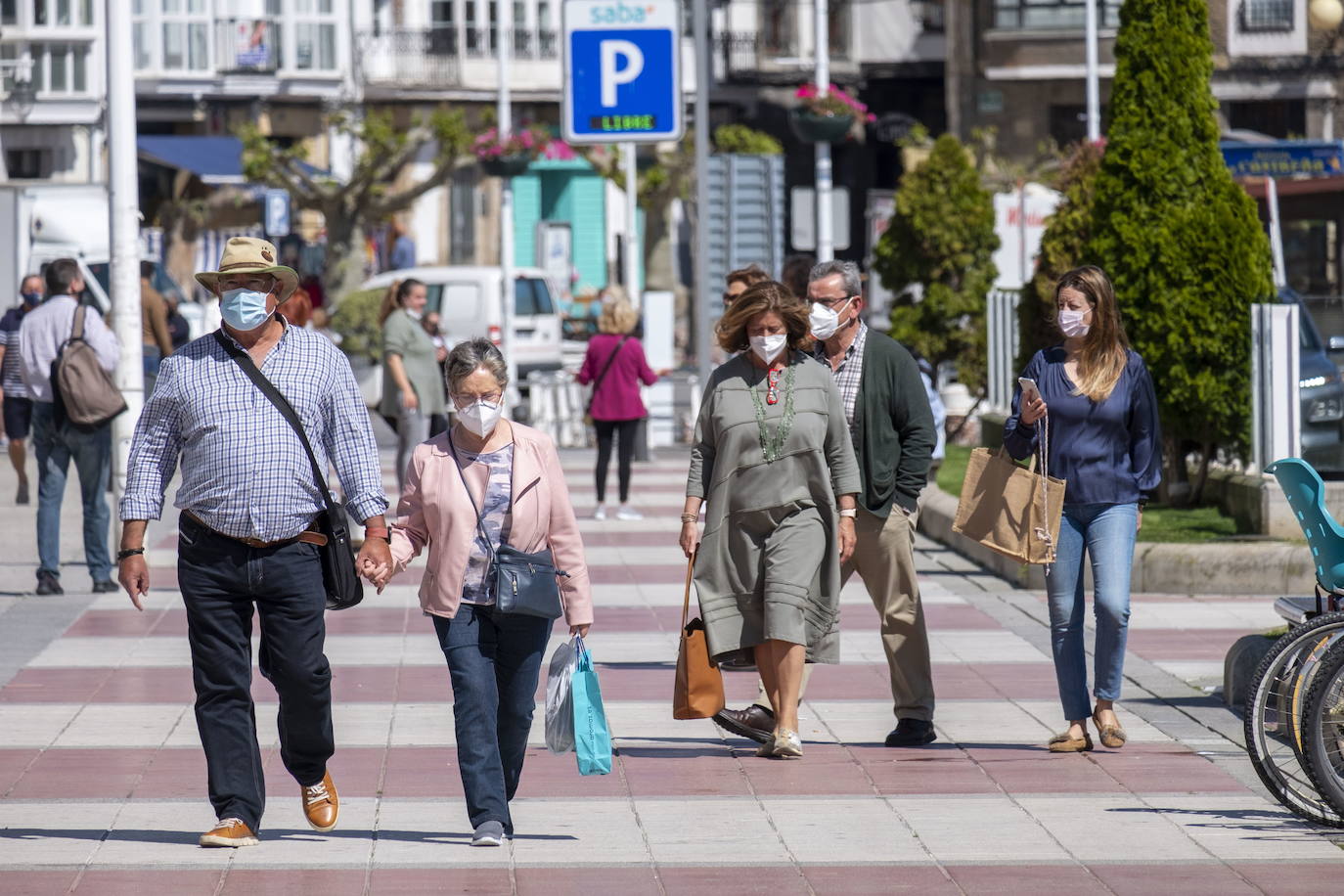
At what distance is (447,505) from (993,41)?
42610 millimetres

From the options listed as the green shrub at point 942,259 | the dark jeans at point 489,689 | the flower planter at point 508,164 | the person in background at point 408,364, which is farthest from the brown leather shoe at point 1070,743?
the flower planter at point 508,164

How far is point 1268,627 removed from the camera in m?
11.5

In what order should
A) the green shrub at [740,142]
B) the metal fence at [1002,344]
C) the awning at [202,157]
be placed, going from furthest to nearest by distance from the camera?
1. the green shrub at [740,142]
2. the awning at [202,157]
3. the metal fence at [1002,344]

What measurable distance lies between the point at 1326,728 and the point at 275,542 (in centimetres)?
311

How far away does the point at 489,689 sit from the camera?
22.2 ft

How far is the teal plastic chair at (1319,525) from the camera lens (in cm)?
727

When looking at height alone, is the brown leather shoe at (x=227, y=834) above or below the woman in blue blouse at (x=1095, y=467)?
below

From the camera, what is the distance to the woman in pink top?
16.9 metres

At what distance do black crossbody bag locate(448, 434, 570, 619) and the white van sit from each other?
74.5 ft

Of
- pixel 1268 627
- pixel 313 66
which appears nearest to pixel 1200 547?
pixel 1268 627

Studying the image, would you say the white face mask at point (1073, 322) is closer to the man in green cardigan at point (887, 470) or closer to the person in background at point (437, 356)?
the man in green cardigan at point (887, 470)

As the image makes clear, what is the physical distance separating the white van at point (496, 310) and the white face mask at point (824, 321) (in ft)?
68.6

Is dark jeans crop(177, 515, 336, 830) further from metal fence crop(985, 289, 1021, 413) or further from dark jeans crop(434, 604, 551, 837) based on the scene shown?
metal fence crop(985, 289, 1021, 413)

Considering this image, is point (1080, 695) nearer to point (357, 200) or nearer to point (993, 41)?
point (357, 200)
